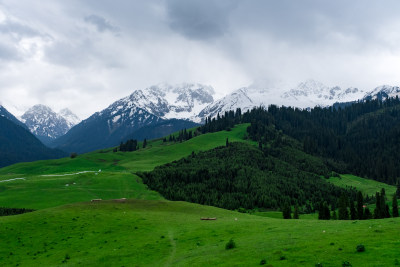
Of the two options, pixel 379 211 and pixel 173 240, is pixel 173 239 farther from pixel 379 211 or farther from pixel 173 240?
pixel 379 211

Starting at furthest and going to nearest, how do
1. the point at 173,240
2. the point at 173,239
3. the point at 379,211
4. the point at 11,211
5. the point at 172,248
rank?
the point at 11,211 → the point at 379,211 → the point at 173,239 → the point at 173,240 → the point at 172,248

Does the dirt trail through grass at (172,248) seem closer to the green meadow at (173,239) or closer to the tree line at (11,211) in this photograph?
the green meadow at (173,239)

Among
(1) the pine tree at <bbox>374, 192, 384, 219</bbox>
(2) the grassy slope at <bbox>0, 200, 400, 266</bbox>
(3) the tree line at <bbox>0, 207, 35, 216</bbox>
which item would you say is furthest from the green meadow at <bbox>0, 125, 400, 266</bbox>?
(3) the tree line at <bbox>0, 207, 35, 216</bbox>

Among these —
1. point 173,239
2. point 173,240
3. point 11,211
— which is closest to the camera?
point 173,240

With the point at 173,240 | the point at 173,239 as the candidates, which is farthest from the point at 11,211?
the point at 173,240

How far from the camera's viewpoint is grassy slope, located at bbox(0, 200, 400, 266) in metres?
30.2

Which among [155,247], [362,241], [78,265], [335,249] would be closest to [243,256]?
[335,249]

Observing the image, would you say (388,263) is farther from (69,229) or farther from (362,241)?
(69,229)

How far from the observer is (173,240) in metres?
48.1

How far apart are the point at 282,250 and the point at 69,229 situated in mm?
42957

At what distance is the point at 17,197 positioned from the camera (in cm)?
16138

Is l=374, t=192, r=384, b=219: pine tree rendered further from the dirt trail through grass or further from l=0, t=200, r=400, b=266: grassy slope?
the dirt trail through grass

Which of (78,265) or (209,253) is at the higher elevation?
(209,253)

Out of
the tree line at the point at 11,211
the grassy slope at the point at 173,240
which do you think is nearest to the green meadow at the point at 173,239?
the grassy slope at the point at 173,240
